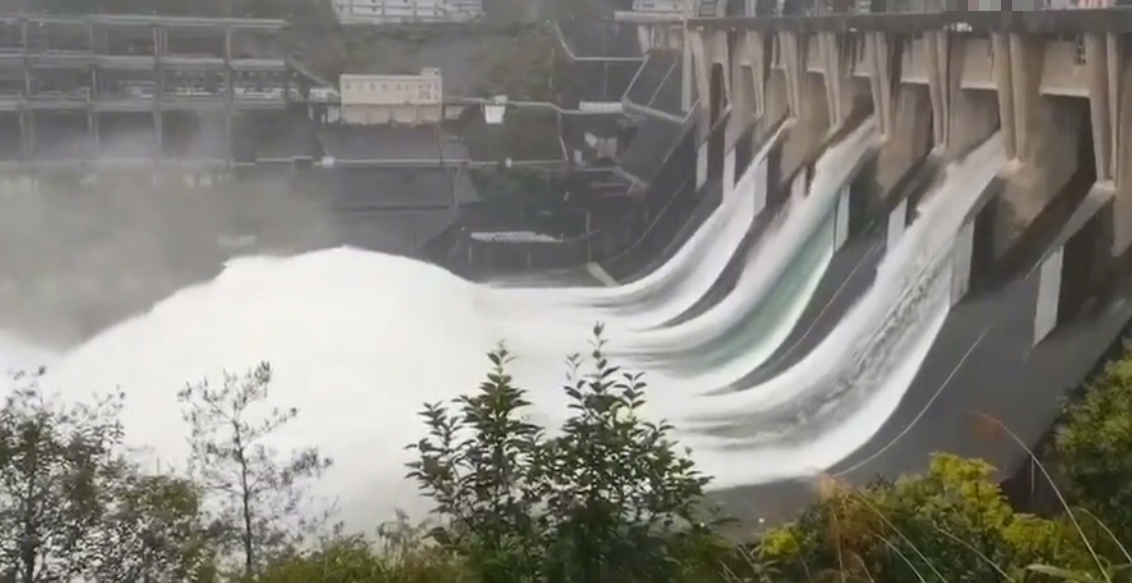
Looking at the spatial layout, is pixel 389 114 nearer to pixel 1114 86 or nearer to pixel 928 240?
pixel 928 240

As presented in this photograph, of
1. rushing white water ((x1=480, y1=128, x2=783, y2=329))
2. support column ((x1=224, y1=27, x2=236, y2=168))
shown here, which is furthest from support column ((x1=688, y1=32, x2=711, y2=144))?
support column ((x1=224, y1=27, x2=236, y2=168))

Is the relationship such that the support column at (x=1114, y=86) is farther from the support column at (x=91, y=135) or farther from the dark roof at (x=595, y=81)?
the support column at (x=91, y=135)

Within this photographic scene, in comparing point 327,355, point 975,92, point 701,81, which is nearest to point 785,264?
point 975,92

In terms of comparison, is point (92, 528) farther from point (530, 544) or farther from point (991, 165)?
point (991, 165)

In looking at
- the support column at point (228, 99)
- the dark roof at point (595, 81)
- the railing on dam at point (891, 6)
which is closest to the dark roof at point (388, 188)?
the support column at point (228, 99)

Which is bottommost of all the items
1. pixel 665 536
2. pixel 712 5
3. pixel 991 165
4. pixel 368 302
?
pixel 368 302

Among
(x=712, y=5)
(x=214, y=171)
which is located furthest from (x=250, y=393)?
(x=712, y=5)
